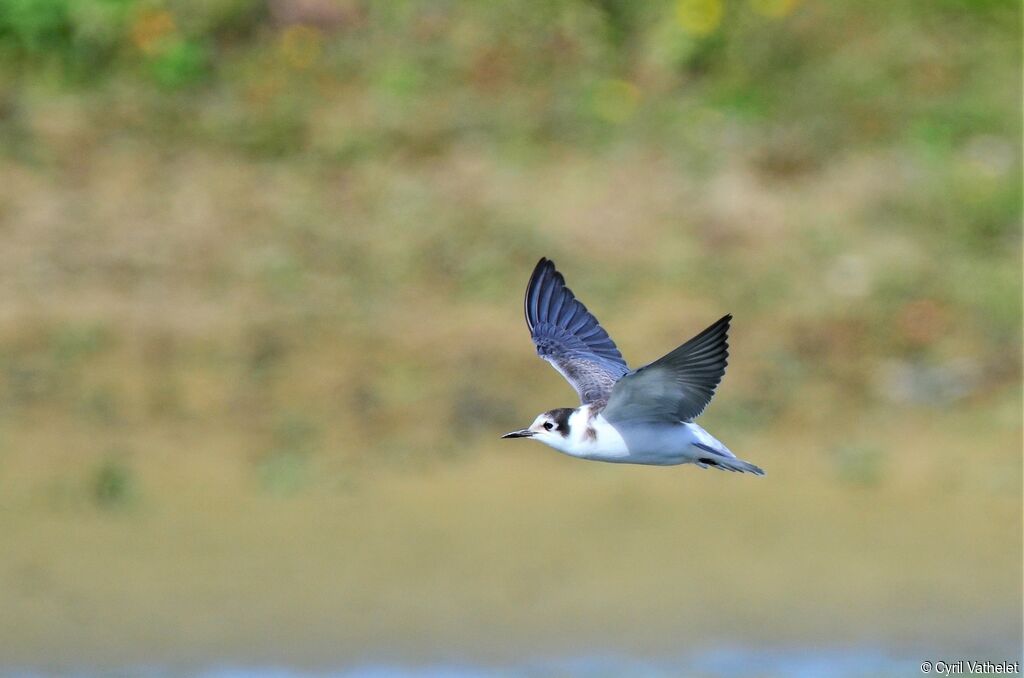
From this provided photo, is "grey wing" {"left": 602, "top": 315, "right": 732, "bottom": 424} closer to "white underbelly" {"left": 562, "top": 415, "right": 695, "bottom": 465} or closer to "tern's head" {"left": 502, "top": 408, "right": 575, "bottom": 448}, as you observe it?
"white underbelly" {"left": 562, "top": 415, "right": 695, "bottom": 465}

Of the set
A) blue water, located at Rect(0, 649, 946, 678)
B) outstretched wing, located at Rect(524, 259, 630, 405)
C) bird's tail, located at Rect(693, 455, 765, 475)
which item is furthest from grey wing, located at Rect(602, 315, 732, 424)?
blue water, located at Rect(0, 649, 946, 678)

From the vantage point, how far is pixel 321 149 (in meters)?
12.6

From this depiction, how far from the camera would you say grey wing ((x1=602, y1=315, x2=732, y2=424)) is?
5574mm

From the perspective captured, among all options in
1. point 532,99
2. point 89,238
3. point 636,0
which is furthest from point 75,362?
point 636,0

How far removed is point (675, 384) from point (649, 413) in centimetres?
26

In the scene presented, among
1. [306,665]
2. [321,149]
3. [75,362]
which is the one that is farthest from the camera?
[321,149]

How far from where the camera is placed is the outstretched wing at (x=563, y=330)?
23.0 feet

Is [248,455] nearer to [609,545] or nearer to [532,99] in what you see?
[609,545]

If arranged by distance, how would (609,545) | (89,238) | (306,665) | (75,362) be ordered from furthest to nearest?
(89,238), (75,362), (609,545), (306,665)

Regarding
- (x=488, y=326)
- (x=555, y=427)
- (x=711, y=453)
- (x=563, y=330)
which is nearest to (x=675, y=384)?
(x=711, y=453)

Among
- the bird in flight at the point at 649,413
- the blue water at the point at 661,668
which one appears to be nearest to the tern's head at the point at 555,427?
the bird in flight at the point at 649,413

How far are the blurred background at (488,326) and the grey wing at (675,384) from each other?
3.30m

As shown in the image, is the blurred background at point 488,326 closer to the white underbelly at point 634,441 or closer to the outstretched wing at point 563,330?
the outstretched wing at point 563,330

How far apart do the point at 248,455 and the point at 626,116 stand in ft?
13.2
